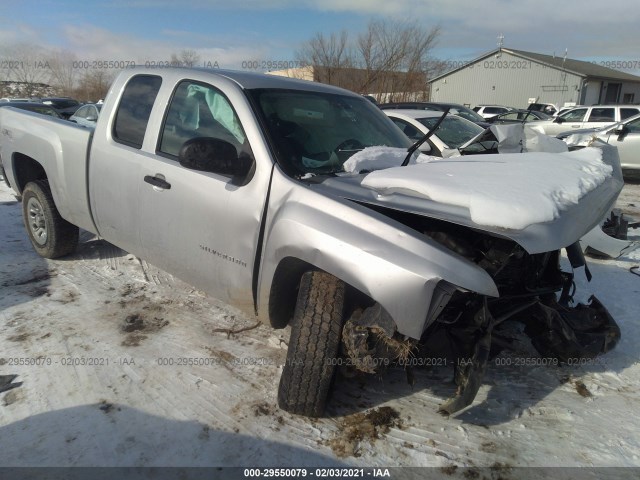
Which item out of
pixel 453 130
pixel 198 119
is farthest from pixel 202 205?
pixel 453 130

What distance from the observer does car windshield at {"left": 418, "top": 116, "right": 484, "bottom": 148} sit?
7495 millimetres

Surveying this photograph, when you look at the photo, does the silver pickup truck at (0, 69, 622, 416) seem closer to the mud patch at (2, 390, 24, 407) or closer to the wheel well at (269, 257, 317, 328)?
the wheel well at (269, 257, 317, 328)

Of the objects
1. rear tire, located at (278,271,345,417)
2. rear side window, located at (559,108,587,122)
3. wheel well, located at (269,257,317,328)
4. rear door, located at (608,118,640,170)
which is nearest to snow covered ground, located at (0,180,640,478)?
rear tire, located at (278,271,345,417)

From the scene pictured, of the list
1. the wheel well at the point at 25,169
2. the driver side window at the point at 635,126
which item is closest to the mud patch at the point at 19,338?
the wheel well at the point at 25,169

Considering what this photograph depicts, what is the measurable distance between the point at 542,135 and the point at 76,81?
49.9 meters

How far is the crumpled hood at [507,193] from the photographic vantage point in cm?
206

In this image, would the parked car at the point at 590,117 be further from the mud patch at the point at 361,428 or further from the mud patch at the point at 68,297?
the mud patch at the point at 68,297

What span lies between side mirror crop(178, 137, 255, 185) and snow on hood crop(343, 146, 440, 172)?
2.12ft

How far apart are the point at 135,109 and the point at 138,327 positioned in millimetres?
1726

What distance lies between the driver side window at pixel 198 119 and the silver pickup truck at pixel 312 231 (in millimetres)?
11

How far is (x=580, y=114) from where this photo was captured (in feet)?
51.5

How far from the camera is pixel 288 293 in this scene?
2846mm

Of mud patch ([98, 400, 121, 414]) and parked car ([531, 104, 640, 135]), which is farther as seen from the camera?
parked car ([531, 104, 640, 135])

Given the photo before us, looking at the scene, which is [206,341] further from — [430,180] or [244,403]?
[430,180]
